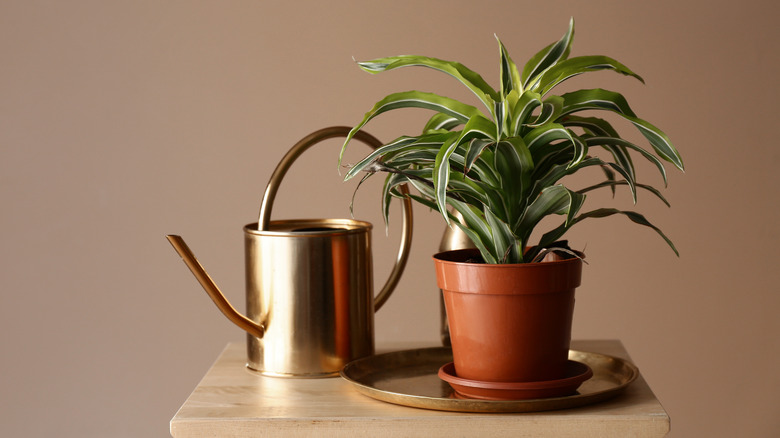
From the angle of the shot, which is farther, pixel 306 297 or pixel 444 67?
pixel 306 297

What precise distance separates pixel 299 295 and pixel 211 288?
0.13m

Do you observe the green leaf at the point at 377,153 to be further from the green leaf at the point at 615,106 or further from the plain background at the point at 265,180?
the plain background at the point at 265,180

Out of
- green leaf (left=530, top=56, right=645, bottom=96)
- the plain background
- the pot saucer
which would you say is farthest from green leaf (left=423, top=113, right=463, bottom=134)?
the plain background

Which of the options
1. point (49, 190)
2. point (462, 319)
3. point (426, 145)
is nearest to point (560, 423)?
point (462, 319)

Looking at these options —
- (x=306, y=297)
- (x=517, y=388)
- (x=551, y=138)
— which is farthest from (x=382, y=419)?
(x=551, y=138)

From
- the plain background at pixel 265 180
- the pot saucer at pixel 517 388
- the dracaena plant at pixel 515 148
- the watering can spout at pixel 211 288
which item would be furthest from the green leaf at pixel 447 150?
the plain background at pixel 265 180

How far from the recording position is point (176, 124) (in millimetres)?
2510

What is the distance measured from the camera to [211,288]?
3.92 feet

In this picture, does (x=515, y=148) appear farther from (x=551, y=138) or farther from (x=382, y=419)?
(x=382, y=419)

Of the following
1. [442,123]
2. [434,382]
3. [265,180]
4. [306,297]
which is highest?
[442,123]

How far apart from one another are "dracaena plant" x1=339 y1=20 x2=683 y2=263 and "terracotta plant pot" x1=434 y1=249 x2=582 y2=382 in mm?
51

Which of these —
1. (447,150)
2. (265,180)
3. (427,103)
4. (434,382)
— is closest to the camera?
(447,150)

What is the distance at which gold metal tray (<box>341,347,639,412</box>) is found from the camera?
0.99 m

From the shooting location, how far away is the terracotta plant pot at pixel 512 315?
0.99 metres
